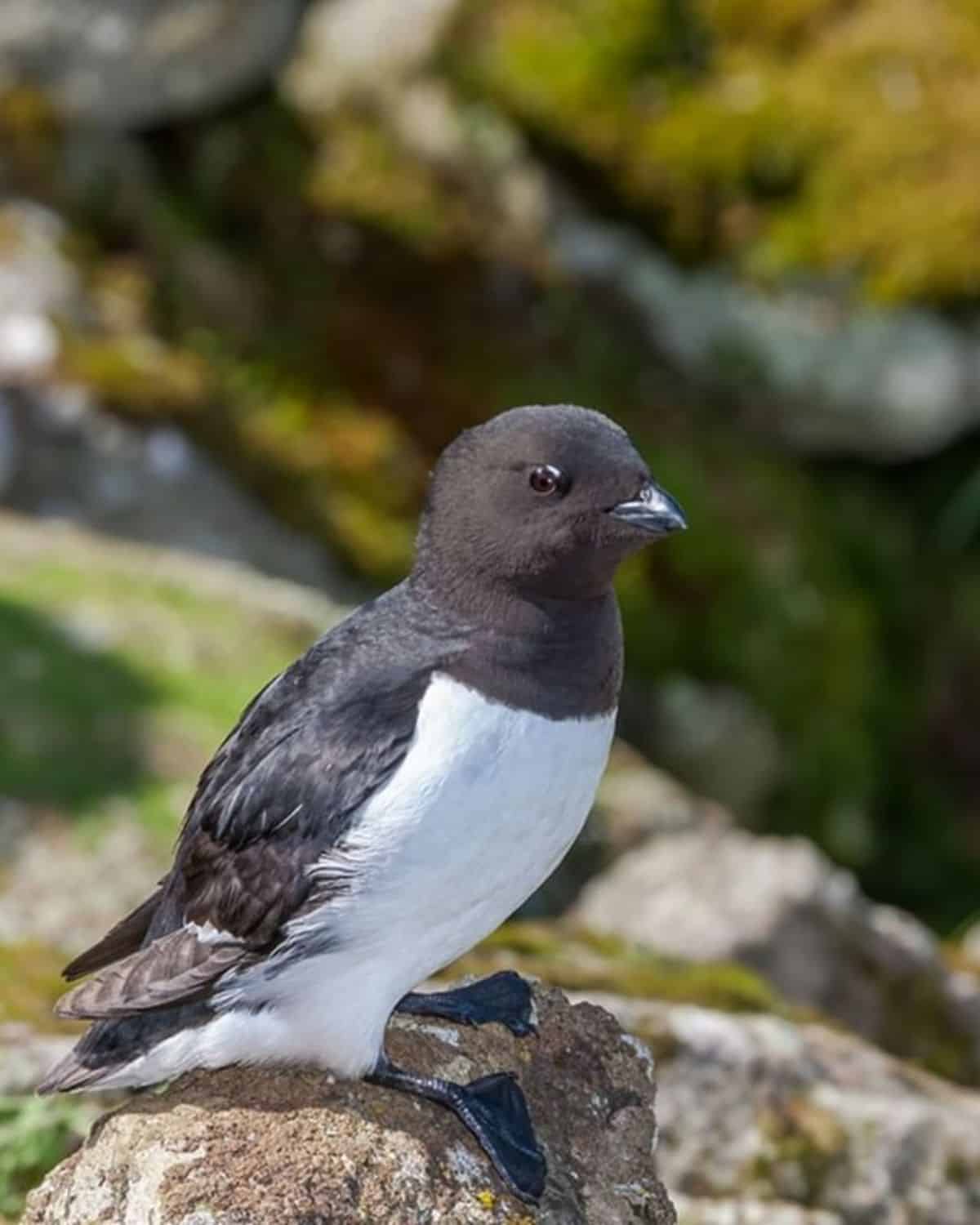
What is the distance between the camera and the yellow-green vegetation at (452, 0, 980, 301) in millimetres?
11477

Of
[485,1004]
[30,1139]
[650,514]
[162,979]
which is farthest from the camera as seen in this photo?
[30,1139]

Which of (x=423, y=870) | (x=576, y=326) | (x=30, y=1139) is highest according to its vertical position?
(x=576, y=326)

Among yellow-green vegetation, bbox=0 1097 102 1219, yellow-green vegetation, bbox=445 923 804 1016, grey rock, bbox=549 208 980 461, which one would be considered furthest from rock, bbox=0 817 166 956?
grey rock, bbox=549 208 980 461

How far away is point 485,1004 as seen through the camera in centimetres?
477

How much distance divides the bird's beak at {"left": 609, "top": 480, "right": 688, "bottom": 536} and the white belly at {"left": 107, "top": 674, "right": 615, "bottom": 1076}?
423 millimetres

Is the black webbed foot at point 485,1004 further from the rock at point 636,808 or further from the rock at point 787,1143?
the rock at point 636,808

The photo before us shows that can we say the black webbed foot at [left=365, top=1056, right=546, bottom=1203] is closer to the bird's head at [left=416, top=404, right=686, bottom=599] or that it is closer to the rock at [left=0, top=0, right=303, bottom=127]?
the bird's head at [left=416, top=404, right=686, bottom=599]

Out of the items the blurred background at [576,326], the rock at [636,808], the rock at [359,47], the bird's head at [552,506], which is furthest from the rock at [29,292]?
the bird's head at [552,506]

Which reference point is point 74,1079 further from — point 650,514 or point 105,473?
point 105,473

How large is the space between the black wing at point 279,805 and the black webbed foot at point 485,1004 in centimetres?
59

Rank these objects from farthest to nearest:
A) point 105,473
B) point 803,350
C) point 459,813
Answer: point 803,350 < point 105,473 < point 459,813

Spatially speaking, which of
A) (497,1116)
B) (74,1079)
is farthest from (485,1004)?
(74,1079)

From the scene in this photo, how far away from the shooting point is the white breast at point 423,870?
4070 mm

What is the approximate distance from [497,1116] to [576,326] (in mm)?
8640
